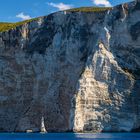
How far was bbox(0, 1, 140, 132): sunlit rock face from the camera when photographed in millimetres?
102438

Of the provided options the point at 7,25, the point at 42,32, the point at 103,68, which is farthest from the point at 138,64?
the point at 7,25

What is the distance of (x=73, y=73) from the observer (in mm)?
110938

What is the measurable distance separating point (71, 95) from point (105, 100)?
818 cm

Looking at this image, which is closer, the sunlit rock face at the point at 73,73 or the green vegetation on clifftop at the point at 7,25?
the sunlit rock face at the point at 73,73

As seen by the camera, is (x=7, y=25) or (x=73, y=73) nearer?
(x=73, y=73)

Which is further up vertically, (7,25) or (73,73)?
(7,25)

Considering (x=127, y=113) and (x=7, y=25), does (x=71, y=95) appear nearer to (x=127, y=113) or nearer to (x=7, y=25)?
(x=127, y=113)

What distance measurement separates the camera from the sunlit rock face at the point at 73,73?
336 feet

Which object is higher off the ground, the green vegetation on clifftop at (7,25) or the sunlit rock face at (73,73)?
the green vegetation on clifftop at (7,25)

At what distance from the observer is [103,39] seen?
10938 cm

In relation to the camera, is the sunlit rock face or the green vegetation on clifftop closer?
the sunlit rock face

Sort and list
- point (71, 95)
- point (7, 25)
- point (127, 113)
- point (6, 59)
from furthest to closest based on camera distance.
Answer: point (7, 25) < point (6, 59) < point (71, 95) < point (127, 113)

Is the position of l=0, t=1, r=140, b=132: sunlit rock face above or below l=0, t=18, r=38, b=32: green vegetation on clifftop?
below

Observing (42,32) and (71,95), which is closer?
(71,95)
